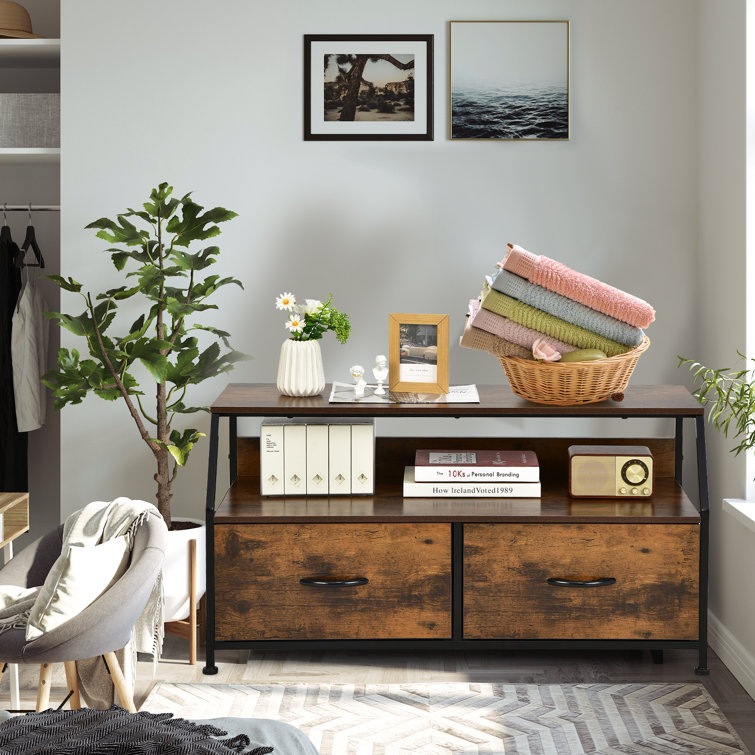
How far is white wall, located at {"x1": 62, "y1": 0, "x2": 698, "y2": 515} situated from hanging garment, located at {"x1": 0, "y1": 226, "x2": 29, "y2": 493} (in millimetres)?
287

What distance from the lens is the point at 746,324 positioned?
2.66 meters

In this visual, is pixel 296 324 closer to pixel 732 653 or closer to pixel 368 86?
pixel 368 86

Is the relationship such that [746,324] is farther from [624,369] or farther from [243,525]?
[243,525]

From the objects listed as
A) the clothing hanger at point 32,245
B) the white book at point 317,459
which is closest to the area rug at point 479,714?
the white book at point 317,459

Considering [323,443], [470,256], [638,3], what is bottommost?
[323,443]

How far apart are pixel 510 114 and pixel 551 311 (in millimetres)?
910

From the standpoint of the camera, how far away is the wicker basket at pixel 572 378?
8.47ft

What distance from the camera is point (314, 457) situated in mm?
2752

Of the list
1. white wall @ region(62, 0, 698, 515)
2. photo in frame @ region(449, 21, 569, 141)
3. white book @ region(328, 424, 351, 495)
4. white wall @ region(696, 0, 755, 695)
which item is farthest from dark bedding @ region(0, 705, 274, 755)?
photo in frame @ region(449, 21, 569, 141)

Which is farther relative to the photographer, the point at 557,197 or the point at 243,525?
the point at 557,197

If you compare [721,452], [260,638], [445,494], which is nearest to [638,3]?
[721,452]

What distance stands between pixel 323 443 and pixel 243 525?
35cm

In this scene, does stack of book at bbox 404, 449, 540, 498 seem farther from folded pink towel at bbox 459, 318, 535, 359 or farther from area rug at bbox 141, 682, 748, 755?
area rug at bbox 141, 682, 748, 755

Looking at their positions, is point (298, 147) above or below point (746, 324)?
above
